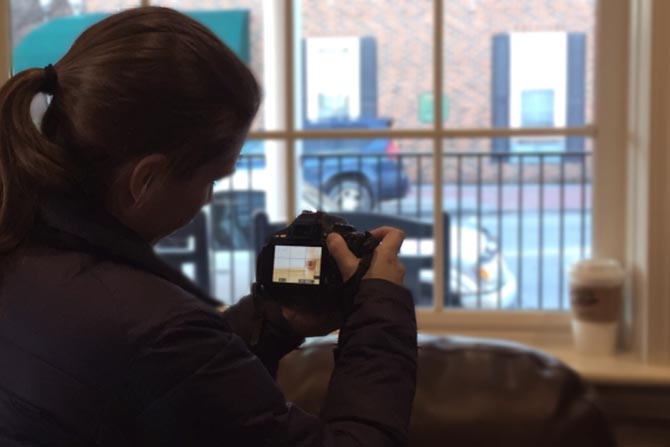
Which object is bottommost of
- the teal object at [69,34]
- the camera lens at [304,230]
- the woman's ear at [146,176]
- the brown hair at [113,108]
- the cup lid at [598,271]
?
the cup lid at [598,271]

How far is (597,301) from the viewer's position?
1816 millimetres

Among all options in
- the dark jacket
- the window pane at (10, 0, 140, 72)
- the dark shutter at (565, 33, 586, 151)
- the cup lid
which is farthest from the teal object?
the dark jacket

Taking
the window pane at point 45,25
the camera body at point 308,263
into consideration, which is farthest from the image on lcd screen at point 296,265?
the window pane at point 45,25

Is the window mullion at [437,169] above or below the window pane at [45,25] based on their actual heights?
below

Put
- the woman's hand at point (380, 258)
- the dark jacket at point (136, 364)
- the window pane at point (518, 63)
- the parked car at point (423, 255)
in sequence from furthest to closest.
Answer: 1. the parked car at point (423, 255)
2. the window pane at point (518, 63)
3. the woman's hand at point (380, 258)
4. the dark jacket at point (136, 364)

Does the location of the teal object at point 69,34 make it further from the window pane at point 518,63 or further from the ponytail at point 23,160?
the ponytail at point 23,160

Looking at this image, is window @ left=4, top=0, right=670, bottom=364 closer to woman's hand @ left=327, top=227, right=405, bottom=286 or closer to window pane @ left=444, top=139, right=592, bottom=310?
window pane @ left=444, top=139, right=592, bottom=310

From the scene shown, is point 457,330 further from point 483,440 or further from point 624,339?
point 483,440

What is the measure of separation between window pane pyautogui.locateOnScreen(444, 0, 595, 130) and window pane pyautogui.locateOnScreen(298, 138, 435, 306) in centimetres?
14

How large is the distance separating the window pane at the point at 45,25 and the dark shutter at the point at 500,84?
81 cm

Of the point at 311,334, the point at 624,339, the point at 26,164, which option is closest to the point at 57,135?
the point at 26,164

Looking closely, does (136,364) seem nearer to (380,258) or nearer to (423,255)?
(380,258)

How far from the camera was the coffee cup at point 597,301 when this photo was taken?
1805 mm

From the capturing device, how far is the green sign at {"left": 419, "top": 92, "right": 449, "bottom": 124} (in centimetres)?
195
